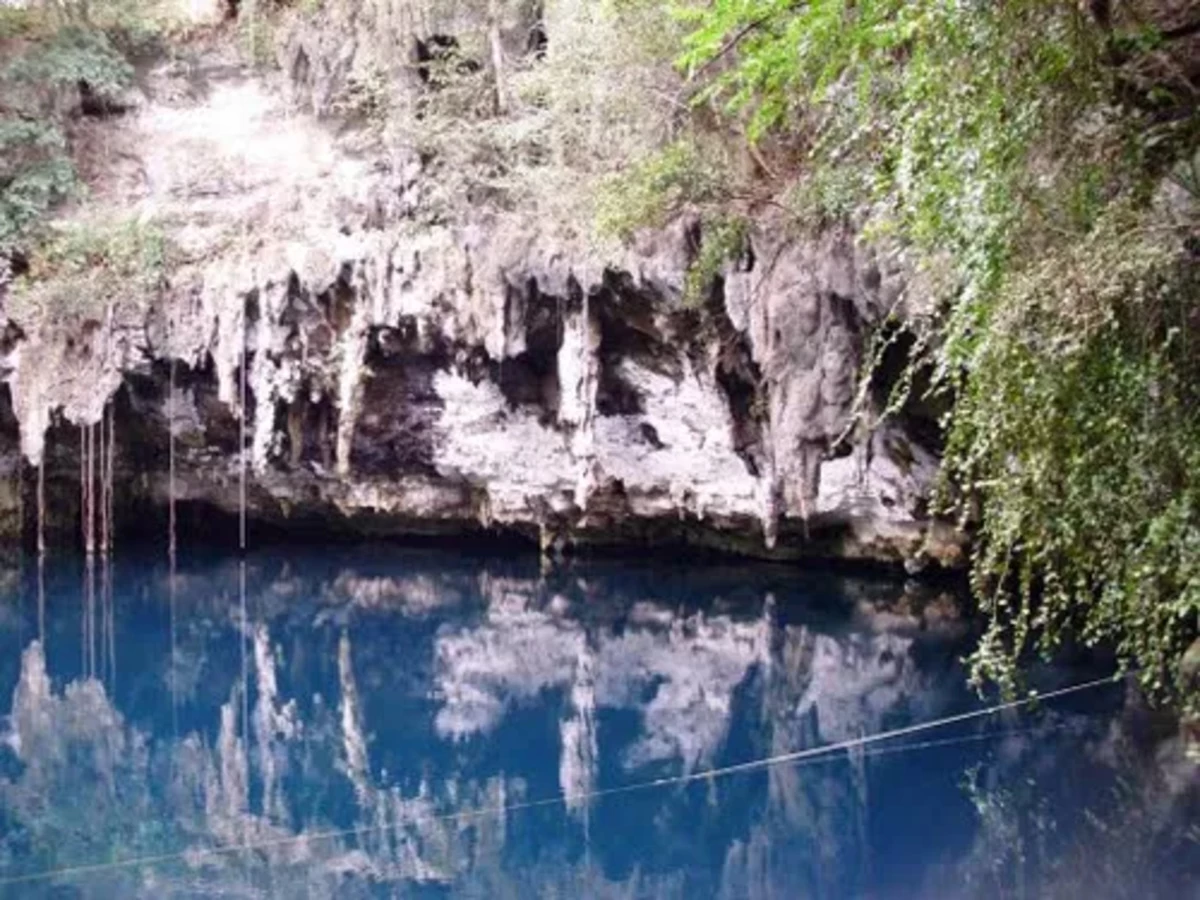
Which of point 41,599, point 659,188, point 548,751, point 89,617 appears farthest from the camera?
point 41,599

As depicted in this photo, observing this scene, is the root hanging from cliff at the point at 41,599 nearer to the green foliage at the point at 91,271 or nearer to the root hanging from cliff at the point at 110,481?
the root hanging from cliff at the point at 110,481

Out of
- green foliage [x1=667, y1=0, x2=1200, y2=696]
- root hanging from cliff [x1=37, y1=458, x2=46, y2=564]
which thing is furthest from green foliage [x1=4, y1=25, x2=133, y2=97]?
green foliage [x1=667, y1=0, x2=1200, y2=696]

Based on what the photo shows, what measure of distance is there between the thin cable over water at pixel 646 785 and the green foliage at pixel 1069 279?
2133mm

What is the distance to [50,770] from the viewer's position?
7.54 m

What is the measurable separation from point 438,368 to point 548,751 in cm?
537

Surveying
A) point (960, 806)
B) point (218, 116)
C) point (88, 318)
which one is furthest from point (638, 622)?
point (218, 116)

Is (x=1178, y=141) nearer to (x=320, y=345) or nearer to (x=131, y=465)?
(x=320, y=345)

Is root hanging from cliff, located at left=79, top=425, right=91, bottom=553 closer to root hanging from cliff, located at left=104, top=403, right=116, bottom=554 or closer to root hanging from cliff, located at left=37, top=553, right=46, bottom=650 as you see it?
root hanging from cliff, located at left=104, top=403, right=116, bottom=554

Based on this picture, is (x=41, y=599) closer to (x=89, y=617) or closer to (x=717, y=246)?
(x=89, y=617)

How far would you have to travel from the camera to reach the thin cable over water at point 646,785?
5941 mm

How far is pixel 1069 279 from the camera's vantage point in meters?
3.48

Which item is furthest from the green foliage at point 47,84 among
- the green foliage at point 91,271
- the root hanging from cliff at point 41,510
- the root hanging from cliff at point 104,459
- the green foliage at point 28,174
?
the root hanging from cliff at point 41,510

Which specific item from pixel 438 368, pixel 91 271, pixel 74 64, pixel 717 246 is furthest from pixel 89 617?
pixel 717 246

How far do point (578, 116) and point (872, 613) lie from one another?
5.11 m
